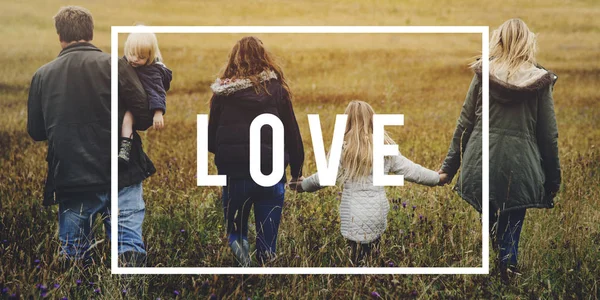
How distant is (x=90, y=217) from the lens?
4422 mm

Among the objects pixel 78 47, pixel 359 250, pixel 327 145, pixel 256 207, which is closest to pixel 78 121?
pixel 78 47

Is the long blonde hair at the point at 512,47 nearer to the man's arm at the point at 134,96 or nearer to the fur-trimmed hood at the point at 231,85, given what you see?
the fur-trimmed hood at the point at 231,85

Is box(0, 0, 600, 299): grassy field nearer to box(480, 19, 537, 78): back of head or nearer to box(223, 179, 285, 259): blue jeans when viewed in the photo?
box(223, 179, 285, 259): blue jeans

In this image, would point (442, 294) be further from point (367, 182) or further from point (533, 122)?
point (533, 122)

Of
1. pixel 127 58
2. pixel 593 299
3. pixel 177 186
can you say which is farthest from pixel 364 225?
pixel 177 186

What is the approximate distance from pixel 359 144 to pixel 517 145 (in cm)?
105

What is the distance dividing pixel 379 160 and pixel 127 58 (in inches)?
72.4

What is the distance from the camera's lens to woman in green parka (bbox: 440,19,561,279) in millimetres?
4293

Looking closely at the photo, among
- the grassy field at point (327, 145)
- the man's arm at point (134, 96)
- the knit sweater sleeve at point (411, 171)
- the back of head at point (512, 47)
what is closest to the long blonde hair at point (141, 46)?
the man's arm at point (134, 96)

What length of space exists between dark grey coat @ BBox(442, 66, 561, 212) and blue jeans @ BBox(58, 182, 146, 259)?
7.57 feet

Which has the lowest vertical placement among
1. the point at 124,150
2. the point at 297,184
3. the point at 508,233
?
the point at 508,233

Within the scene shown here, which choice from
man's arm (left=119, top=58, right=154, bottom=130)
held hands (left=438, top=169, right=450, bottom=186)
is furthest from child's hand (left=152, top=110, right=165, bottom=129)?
held hands (left=438, top=169, right=450, bottom=186)

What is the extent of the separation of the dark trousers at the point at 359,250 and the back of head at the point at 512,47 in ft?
4.73

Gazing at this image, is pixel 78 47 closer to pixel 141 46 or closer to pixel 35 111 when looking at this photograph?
pixel 141 46
